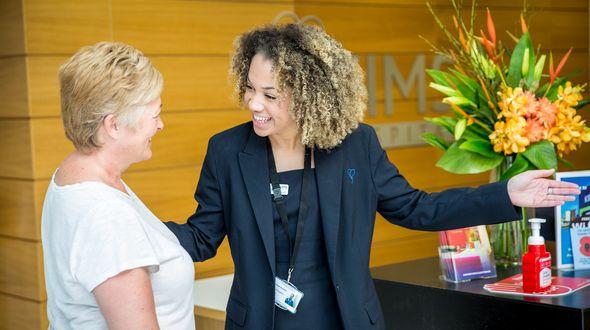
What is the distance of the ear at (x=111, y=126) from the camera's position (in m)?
2.00

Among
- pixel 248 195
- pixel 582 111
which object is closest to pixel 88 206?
pixel 248 195

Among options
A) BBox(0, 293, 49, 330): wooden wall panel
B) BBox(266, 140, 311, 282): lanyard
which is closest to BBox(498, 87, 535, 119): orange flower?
BBox(266, 140, 311, 282): lanyard

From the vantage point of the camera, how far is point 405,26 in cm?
637

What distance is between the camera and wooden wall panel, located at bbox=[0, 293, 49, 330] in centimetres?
458

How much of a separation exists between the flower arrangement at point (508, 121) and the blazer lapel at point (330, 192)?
69cm

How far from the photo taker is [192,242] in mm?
2719

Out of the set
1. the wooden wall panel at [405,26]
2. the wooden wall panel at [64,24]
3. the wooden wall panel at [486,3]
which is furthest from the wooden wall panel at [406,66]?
the wooden wall panel at [64,24]

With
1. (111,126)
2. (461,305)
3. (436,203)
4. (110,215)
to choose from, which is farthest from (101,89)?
(461,305)

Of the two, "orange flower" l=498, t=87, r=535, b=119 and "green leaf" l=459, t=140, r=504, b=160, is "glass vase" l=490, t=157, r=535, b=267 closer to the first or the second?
"green leaf" l=459, t=140, r=504, b=160

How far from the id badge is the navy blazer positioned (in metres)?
0.02

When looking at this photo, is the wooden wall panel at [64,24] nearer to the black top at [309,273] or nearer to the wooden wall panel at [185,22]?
the wooden wall panel at [185,22]

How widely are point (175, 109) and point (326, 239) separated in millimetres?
2619

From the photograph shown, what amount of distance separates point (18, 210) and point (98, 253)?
2.90 metres

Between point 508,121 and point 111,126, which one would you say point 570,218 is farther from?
point 111,126
